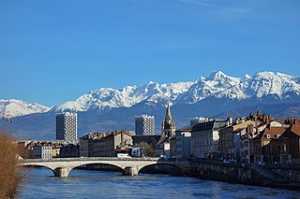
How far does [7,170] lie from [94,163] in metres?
61.4

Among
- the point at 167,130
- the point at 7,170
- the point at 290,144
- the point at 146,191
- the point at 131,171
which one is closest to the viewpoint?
the point at 7,170

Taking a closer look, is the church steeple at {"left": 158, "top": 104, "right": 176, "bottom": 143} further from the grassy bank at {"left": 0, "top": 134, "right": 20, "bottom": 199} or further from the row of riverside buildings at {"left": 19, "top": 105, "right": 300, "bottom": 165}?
the grassy bank at {"left": 0, "top": 134, "right": 20, "bottom": 199}

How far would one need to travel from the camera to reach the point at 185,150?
15488 cm

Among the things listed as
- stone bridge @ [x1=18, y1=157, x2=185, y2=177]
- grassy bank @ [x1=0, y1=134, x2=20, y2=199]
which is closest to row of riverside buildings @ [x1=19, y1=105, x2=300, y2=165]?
stone bridge @ [x1=18, y1=157, x2=185, y2=177]

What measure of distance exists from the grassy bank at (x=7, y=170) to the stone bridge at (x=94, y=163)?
45336 mm

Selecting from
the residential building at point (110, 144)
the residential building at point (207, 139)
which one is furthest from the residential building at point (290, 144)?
the residential building at point (110, 144)

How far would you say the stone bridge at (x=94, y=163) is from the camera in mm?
105719

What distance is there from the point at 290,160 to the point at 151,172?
38.9 m

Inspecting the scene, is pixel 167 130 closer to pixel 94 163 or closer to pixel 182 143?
pixel 182 143

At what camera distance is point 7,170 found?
164 feet

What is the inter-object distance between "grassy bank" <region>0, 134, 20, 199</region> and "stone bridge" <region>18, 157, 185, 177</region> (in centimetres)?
4534

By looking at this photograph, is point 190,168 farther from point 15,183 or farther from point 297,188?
point 15,183

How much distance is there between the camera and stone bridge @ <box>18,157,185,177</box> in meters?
106

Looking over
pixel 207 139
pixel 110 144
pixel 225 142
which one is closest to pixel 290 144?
pixel 225 142
